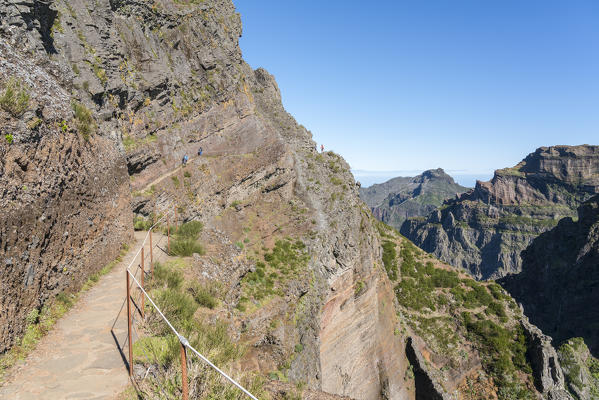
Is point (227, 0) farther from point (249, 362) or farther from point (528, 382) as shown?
point (528, 382)

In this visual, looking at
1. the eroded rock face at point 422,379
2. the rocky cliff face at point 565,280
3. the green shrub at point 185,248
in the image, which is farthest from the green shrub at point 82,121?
the rocky cliff face at point 565,280

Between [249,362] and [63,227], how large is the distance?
9.58m

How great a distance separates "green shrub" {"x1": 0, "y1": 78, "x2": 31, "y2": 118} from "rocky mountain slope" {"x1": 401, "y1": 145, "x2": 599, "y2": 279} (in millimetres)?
187511

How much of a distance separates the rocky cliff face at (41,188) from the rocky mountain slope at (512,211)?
18439 cm

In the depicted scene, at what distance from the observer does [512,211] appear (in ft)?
588

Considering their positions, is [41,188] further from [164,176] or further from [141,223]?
[164,176]

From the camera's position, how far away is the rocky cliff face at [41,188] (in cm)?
738

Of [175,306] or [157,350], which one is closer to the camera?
[157,350]

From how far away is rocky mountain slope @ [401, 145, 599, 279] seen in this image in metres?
163

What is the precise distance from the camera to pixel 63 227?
9688 mm

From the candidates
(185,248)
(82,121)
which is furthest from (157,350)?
(82,121)

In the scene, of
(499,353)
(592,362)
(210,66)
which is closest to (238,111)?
(210,66)

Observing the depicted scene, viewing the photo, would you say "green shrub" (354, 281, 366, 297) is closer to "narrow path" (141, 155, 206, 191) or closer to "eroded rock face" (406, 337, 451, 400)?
"eroded rock face" (406, 337, 451, 400)

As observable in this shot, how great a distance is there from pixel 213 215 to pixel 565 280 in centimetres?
11350
